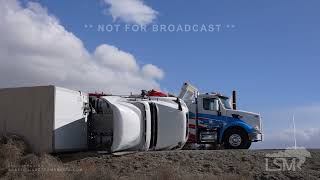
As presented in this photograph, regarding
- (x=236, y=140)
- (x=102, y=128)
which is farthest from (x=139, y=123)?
(x=236, y=140)

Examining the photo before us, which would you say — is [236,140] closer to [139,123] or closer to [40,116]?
[139,123]

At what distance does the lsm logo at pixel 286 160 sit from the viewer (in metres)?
18.3

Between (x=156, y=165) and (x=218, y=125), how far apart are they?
6469 millimetres

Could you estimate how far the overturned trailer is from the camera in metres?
16.9

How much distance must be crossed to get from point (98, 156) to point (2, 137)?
10.0 feet

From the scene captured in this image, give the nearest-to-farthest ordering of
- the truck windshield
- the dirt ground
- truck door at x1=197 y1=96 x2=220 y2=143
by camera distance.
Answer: the dirt ground < truck door at x1=197 y1=96 x2=220 y2=143 < the truck windshield

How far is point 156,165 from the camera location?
1756 centimetres

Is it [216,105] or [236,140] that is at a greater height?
[216,105]

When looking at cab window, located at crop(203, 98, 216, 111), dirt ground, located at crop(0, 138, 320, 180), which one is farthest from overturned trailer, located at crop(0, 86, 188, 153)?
cab window, located at crop(203, 98, 216, 111)

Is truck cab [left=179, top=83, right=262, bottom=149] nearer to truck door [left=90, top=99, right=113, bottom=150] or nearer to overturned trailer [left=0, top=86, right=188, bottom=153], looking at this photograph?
overturned trailer [left=0, top=86, right=188, bottom=153]

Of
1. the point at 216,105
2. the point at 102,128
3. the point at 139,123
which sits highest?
the point at 216,105

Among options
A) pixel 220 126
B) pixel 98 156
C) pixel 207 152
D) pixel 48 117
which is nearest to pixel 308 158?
pixel 207 152

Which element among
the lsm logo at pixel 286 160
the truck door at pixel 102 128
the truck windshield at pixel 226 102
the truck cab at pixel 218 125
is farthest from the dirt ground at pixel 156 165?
the truck windshield at pixel 226 102

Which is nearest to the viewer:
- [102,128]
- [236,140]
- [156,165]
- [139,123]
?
[156,165]
